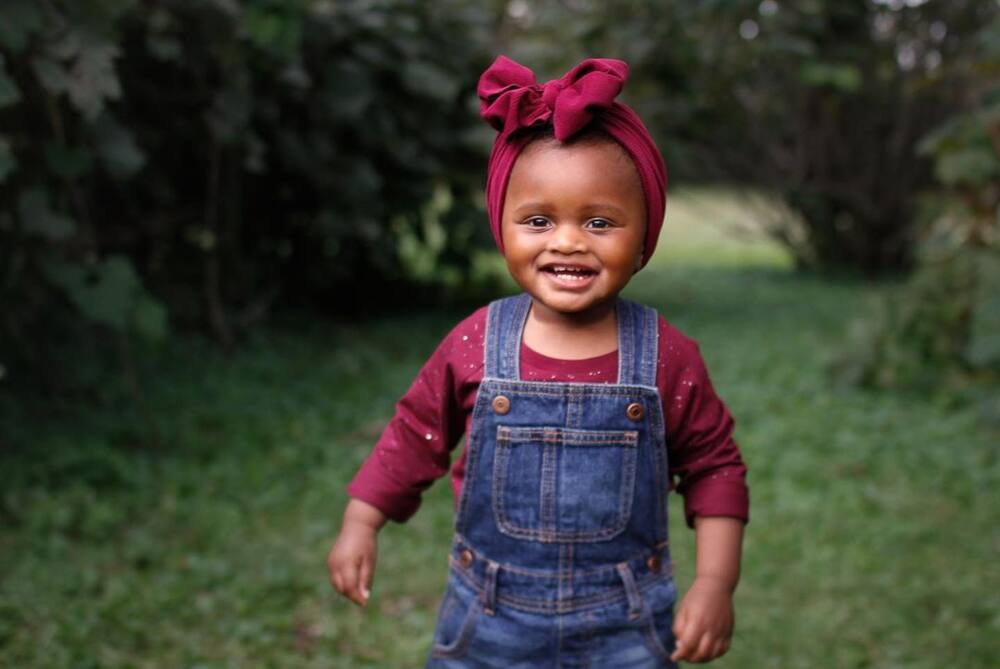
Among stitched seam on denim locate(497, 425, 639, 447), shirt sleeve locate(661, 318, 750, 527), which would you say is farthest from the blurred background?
stitched seam on denim locate(497, 425, 639, 447)

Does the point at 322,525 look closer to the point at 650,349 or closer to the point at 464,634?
the point at 464,634

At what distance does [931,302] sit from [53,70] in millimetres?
3873

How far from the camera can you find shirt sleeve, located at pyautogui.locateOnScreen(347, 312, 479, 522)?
76.7 inches

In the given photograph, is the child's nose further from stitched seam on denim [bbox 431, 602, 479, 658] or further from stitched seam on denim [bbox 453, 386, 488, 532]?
stitched seam on denim [bbox 431, 602, 479, 658]

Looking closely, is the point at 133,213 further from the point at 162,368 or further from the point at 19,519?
the point at 19,519

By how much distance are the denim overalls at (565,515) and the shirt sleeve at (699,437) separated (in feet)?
0.14

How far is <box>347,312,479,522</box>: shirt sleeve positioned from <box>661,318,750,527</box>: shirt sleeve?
0.35m

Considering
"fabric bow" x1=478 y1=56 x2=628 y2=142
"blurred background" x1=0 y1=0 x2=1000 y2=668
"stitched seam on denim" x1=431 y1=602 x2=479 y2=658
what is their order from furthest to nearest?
"blurred background" x1=0 y1=0 x2=1000 y2=668 → "stitched seam on denim" x1=431 y1=602 x2=479 y2=658 → "fabric bow" x1=478 y1=56 x2=628 y2=142

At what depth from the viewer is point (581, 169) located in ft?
5.67

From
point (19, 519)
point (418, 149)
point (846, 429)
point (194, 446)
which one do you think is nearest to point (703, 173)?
point (418, 149)

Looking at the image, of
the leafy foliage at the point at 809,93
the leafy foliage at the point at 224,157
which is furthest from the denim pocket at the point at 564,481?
the leafy foliage at the point at 809,93

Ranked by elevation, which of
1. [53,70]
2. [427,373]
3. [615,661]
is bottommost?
[615,661]

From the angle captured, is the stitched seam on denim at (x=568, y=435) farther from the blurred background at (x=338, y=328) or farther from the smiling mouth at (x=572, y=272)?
the blurred background at (x=338, y=328)

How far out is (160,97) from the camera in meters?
4.84
